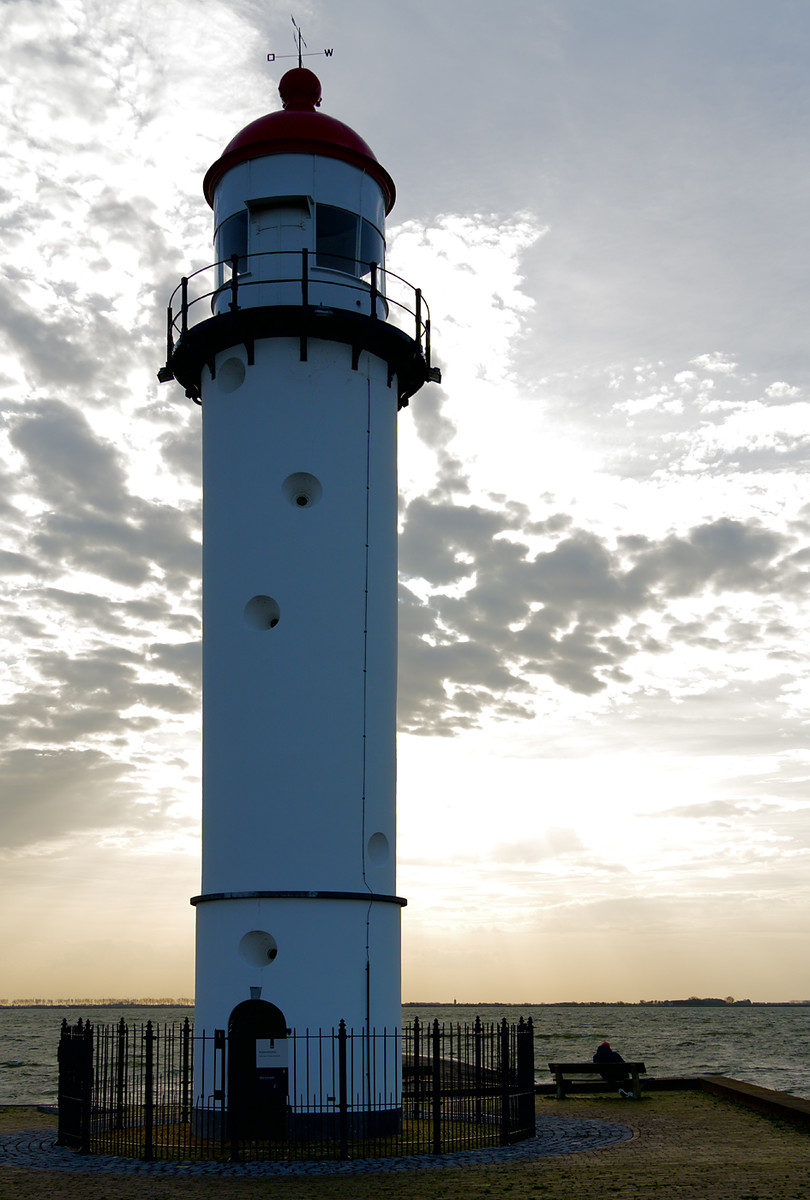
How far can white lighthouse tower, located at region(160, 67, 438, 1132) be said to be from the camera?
59.4ft

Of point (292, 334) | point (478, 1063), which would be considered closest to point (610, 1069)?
point (478, 1063)

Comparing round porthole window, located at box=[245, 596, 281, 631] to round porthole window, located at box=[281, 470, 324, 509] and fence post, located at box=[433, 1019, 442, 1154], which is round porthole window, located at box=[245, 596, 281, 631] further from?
fence post, located at box=[433, 1019, 442, 1154]

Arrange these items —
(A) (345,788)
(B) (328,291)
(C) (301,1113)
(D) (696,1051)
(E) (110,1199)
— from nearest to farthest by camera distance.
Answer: (E) (110,1199) < (C) (301,1113) < (A) (345,788) < (B) (328,291) < (D) (696,1051)

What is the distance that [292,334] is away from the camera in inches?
795

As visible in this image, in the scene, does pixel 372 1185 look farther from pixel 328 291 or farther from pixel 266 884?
pixel 328 291

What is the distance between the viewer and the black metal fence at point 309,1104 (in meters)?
16.8

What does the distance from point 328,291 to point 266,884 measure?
32.5ft

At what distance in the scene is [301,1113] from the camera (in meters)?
17.2

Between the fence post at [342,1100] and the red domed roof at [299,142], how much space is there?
14354 mm

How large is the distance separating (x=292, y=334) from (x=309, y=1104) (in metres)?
12.1

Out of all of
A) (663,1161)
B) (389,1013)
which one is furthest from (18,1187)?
(663,1161)

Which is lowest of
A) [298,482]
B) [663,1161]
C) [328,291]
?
[663,1161]

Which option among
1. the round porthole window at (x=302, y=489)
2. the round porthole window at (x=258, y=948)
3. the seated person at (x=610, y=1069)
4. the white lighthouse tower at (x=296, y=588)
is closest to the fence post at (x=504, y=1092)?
the white lighthouse tower at (x=296, y=588)

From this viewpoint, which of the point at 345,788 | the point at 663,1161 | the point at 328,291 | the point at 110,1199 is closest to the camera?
the point at 110,1199
